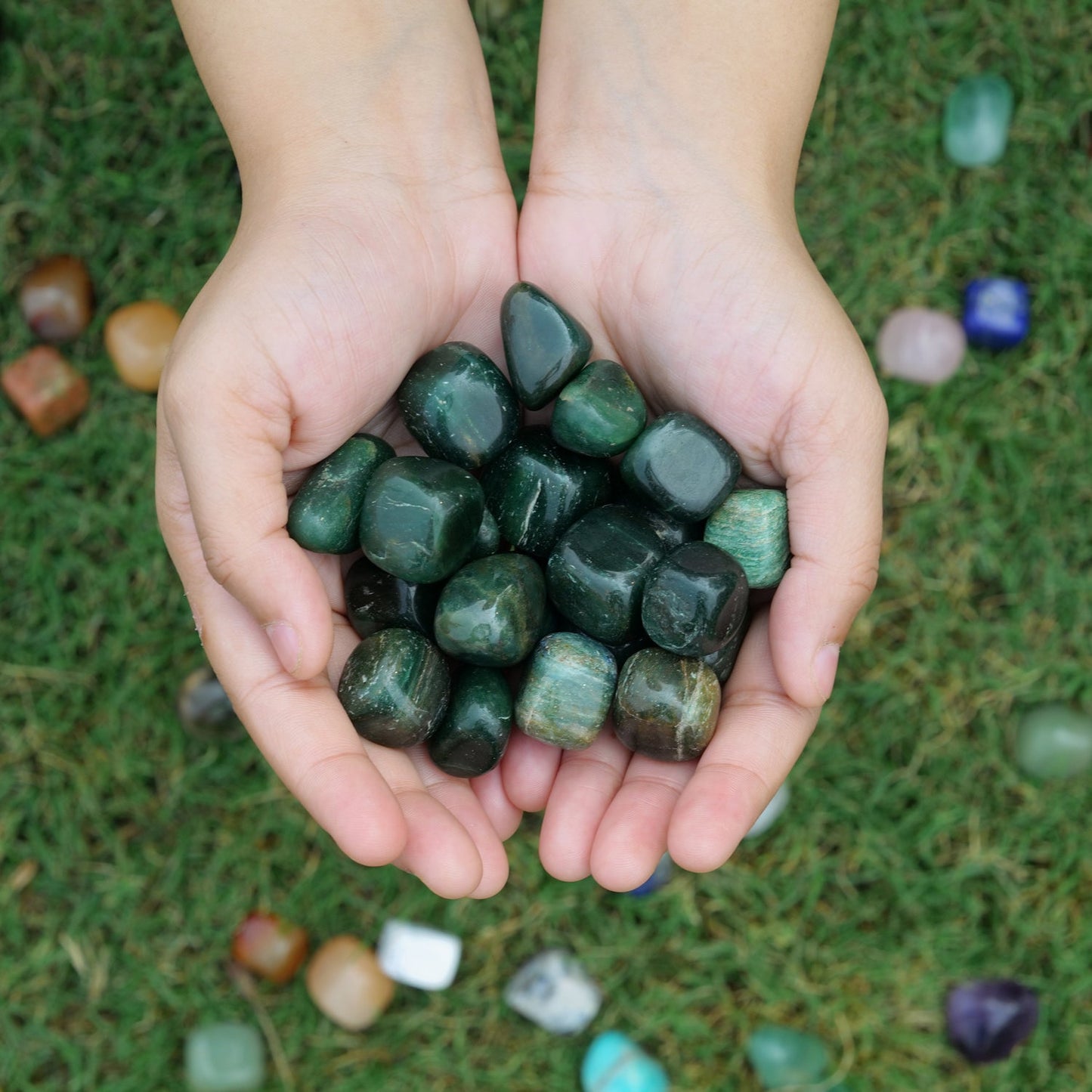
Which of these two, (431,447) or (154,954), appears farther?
(154,954)

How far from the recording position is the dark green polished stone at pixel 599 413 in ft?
5.15

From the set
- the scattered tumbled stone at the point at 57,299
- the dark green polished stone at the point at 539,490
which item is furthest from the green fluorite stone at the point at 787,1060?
the scattered tumbled stone at the point at 57,299

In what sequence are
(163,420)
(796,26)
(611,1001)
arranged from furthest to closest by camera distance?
(611,1001)
(796,26)
(163,420)

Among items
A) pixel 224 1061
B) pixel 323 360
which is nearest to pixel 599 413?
pixel 323 360

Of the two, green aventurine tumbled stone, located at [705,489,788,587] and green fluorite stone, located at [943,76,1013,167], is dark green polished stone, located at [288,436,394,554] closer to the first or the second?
green aventurine tumbled stone, located at [705,489,788,587]

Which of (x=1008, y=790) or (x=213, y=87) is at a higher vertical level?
(x=213, y=87)

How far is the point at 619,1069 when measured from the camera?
2012mm

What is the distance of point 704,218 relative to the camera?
166cm

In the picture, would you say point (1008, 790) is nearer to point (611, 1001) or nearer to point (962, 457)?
point (962, 457)

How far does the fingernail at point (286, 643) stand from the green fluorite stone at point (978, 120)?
1664 mm

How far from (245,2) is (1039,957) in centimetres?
202

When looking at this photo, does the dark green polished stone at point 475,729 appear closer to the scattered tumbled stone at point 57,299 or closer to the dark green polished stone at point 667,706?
the dark green polished stone at point 667,706

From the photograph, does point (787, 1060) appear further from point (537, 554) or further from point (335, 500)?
point (335, 500)

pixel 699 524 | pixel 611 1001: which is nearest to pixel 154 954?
pixel 611 1001
